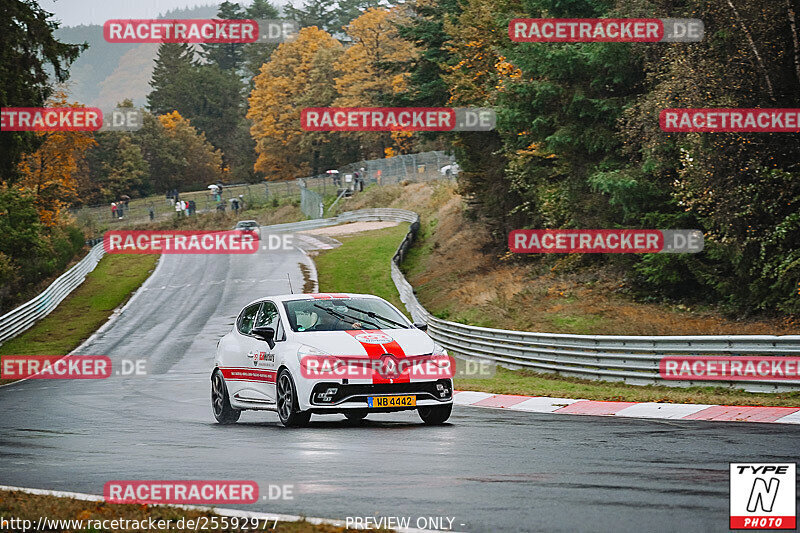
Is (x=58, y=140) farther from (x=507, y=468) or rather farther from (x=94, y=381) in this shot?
(x=507, y=468)

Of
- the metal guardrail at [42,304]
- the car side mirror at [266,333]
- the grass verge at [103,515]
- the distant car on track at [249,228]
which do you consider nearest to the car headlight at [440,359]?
the car side mirror at [266,333]

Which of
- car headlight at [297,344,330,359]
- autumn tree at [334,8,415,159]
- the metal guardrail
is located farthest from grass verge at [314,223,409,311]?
autumn tree at [334,8,415,159]

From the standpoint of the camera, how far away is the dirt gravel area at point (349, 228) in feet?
217

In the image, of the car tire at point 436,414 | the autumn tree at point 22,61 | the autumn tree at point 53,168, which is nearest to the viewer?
the car tire at point 436,414

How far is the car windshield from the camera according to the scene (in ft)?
42.5

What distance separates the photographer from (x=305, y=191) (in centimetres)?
8475

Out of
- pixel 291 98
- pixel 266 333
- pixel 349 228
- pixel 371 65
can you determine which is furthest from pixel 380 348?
pixel 291 98

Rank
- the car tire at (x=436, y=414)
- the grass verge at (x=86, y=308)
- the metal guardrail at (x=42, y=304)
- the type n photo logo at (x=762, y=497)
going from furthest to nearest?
Answer: the metal guardrail at (x=42, y=304), the grass verge at (x=86, y=308), the car tire at (x=436, y=414), the type n photo logo at (x=762, y=497)

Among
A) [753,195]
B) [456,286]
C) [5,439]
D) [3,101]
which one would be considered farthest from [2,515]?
[456,286]

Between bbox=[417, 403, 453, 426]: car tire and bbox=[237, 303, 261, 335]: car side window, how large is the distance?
287 cm

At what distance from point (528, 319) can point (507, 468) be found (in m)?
20.9

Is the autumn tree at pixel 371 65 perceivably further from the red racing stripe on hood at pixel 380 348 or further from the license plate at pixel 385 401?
the license plate at pixel 385 401

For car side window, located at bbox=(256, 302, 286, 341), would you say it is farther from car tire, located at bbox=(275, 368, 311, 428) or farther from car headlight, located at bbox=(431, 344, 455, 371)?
car headlight, located at bbox=(431, 344, 455, 371)

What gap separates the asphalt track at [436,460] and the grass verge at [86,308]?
55.6 feet
